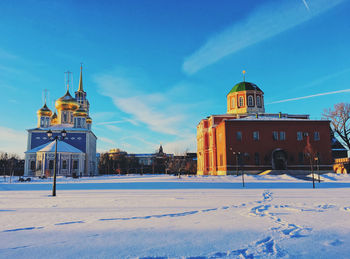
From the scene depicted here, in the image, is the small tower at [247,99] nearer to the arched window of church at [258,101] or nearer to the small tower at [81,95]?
the arched window of church at [258,101]

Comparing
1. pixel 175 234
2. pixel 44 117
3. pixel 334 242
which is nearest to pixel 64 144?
pixel 44 117

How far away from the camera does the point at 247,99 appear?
47438 millimetres

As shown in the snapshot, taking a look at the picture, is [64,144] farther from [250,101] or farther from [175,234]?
[175,234]

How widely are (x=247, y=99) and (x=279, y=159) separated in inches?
526

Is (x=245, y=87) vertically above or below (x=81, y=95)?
below

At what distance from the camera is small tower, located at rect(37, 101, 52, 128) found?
53.4 m

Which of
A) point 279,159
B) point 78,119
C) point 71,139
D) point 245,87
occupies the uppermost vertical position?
point 245,87

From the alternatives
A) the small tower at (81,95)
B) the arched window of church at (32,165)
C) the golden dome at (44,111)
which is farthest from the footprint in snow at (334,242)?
the small tower at (81,95)

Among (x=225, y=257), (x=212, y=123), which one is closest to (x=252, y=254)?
(x=225, y=257)

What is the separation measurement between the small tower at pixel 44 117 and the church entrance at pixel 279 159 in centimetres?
4278

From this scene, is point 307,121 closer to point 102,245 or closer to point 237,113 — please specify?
point 237,113

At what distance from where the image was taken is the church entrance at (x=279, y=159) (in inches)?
1479

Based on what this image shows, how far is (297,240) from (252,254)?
1272mm

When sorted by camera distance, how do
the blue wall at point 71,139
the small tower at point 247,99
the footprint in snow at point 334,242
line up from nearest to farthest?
the footprint in snow at point 334,242 → the small tower at point 247,99 → the blue wall at point 71,139
